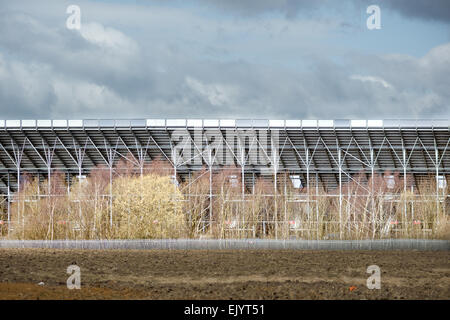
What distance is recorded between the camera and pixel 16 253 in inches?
931

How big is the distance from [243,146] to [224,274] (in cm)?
1988

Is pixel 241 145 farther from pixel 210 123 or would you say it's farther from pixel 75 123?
pixel 75 123

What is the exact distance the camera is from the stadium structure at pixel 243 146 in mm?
35062

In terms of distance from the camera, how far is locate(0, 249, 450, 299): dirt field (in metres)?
13.0

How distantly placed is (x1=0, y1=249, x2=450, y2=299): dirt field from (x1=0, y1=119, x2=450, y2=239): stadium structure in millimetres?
11947

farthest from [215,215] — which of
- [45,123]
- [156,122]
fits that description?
[45,123]

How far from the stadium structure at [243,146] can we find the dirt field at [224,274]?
39.2 feet

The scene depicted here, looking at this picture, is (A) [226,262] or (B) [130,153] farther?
(B) [130,153]

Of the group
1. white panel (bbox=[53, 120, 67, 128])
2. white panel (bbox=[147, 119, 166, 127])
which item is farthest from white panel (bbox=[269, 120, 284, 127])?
white panel (bbox=[53, 120, 67, 128])

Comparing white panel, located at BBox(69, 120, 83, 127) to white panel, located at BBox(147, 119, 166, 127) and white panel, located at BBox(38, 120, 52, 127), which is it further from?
white panel, located at BBox(147, 119, 166, 127)
